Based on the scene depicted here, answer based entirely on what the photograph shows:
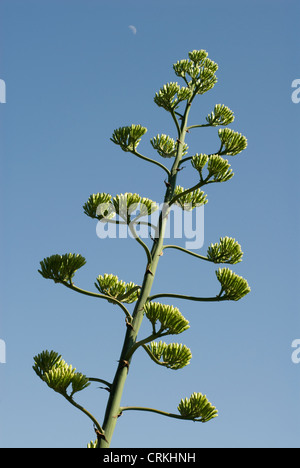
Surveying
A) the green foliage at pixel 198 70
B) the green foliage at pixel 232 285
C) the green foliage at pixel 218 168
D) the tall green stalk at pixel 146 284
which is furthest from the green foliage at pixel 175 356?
the green foliage at pixel 198 70

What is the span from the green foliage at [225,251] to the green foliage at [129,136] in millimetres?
1601

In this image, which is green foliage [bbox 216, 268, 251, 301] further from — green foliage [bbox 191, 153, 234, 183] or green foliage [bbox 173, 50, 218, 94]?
green foliage [bbox 173, 50, 218, 94]

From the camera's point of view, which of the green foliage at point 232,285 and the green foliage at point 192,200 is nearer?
the green foliage at point 232,285

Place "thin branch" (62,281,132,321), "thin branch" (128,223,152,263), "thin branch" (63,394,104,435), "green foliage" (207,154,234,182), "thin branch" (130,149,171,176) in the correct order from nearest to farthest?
"thin branch" (63,394,104,435), "thin branch" (62,281,132,321), "thin branch" (128,223,152,263), "green foliage" (207,154,234,182), "thin branch" (130,149,171,176)

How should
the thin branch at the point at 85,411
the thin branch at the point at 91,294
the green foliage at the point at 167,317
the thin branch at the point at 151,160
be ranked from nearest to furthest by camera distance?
the thin branch at the point at 85,411
the green foliage at the point at 167,317
the thin branch at the point at 91,294
the thin branch at the point at 151,160

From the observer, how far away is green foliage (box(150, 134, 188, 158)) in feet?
21.6

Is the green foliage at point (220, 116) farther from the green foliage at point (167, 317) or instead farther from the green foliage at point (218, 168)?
the green foliage at point (167, 317)

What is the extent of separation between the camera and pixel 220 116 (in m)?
6.50

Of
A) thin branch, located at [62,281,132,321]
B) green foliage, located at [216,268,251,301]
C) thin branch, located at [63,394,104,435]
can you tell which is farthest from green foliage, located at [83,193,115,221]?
thin branch, located at [63,394,104,435]

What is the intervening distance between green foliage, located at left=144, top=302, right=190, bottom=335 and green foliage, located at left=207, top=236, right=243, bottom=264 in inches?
45.7

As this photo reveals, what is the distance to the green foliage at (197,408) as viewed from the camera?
14.6 ft

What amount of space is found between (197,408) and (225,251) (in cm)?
171
